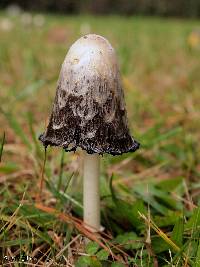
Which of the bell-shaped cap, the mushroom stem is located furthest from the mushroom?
the mushroom stem

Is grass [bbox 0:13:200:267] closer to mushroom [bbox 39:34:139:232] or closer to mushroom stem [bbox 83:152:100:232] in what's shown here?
mushroom stem [bbox 83:152:100:232]

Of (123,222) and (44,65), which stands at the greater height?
(44,65)

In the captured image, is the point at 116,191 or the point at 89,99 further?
the point at 116,191

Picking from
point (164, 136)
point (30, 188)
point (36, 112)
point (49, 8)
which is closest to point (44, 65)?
point (36, 112)

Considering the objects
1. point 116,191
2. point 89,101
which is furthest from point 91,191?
point 116,191

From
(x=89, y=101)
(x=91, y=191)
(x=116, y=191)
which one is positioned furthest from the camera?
(x=116, y=191)

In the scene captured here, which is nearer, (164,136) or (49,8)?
(164,136)

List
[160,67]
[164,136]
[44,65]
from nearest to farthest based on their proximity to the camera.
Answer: [164,136], [44,65], [160,67]

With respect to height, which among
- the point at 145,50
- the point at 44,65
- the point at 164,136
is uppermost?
the point at 145,50

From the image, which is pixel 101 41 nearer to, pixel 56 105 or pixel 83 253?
pixel 56 105

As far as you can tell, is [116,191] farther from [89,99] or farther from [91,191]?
[89,99]
